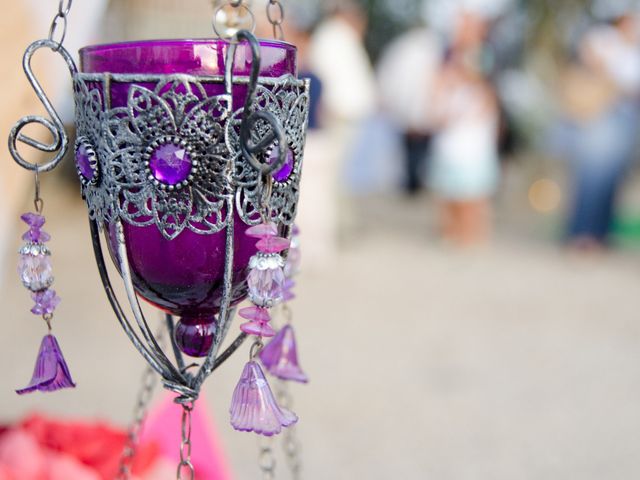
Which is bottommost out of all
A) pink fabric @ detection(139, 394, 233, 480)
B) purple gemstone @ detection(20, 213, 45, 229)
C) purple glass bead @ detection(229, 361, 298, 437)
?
pink fabric @ detection(139, 394, 233, 480)

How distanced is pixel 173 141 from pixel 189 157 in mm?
20

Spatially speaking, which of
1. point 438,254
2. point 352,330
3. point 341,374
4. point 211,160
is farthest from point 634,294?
point 211,160

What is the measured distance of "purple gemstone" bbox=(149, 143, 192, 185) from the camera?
0.63m

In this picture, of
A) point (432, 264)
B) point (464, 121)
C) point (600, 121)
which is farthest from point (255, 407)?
point (600, 121)

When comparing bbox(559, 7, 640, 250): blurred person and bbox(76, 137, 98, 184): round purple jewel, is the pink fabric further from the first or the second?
bbox(559, 7, 640, 250): blurred person

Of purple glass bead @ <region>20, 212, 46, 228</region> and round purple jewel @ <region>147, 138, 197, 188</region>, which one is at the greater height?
round purple jewel @ <region>147, 138, 197, 188</region>

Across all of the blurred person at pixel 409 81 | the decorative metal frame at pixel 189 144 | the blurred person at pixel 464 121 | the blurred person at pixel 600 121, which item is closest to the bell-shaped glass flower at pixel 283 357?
the decorative metal frame at pixel 189 144

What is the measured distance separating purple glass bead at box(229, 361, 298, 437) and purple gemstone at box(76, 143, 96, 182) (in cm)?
24

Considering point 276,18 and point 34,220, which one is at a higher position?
point 276,18

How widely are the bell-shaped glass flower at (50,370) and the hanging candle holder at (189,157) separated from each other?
0.07 metres

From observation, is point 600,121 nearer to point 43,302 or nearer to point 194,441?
point 194,441

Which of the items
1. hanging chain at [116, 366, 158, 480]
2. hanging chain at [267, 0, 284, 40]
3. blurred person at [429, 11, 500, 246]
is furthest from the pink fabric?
blurred person at [429, 11, 500, 246]

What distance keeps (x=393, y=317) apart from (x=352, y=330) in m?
0.29

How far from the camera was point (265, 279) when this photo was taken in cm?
63
